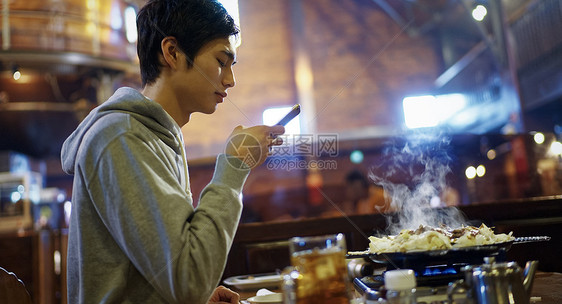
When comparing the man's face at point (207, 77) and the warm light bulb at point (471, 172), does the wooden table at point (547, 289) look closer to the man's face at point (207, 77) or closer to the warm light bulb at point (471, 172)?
the man's face at point (207, 77)

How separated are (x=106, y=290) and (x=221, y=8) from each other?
33.7 inches

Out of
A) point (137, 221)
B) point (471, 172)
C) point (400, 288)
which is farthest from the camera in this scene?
point (471, 172)

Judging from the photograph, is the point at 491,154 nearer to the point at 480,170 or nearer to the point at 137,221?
the point at 480,170

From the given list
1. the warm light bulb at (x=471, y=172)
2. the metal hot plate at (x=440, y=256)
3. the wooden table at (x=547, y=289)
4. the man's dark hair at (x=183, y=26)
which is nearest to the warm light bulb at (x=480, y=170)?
the warm light bulb at (x=471, y=172)

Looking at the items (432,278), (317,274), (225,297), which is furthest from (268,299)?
(317,274)

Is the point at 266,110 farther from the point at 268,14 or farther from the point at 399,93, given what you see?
the point at 399,93

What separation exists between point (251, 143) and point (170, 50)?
0.41 m

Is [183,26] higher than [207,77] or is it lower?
higher

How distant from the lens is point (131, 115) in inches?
52.2

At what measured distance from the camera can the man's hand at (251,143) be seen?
51.7 inches

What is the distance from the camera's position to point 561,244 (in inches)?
112

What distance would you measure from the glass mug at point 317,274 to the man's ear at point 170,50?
0.74m

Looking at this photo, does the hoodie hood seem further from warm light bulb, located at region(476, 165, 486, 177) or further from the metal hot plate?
warm light bulb, located at region(476, 165, 486, 177)

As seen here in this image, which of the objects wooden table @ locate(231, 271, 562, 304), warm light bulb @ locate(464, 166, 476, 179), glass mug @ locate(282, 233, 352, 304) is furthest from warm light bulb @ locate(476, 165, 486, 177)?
glass mug @ locate(282, 233, 352, 304)
